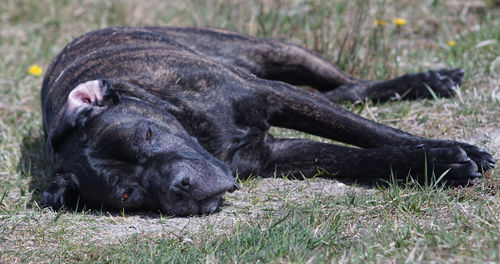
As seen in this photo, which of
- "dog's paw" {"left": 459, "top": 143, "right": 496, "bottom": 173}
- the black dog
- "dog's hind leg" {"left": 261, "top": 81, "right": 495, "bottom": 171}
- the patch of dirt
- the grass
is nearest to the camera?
the grass

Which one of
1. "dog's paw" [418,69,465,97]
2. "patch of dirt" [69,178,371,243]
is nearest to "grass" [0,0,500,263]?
"patch of dirt" [69,178,371,243]

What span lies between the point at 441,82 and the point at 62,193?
3.19 m

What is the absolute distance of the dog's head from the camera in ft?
10.6

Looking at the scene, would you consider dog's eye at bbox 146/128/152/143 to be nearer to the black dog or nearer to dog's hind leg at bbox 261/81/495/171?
the black dog

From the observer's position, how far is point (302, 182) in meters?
3.86

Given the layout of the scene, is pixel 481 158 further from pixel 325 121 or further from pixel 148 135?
pixel 148 135

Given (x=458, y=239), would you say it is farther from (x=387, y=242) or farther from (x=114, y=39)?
(x=114, y=39)

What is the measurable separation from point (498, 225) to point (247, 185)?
1.70 m

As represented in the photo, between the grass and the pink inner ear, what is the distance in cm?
66

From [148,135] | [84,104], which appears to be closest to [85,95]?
[84,104]

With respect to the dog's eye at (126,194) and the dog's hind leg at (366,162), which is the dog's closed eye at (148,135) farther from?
the dog's hind leg at (366,162)

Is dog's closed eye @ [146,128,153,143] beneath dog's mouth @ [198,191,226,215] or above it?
above

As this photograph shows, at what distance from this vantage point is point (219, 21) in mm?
6551

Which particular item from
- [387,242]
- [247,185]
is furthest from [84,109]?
[387,242]
